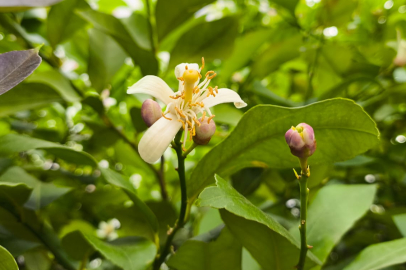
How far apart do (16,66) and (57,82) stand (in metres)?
0.33

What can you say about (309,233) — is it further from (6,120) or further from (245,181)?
(6,120)

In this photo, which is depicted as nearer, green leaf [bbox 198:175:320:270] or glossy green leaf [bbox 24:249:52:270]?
green leaf [bbox 198:175:320:270]

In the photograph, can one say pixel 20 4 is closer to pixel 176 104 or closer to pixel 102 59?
pixel 176 104

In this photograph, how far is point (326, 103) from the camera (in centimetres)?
47

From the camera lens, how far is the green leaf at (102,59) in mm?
852

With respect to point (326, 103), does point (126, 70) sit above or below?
below

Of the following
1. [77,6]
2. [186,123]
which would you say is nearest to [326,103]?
[186,123]

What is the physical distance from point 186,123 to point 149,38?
469 millimetres

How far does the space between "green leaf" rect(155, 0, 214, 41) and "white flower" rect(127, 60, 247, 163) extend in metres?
0.32

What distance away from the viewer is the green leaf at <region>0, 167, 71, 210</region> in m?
0.64

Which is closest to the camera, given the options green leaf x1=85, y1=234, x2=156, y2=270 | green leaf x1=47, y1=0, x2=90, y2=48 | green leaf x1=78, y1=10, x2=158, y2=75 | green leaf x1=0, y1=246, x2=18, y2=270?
green leaf x1=0, y1=246, x2=18, y2=270

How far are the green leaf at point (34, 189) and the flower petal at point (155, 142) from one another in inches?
11.1

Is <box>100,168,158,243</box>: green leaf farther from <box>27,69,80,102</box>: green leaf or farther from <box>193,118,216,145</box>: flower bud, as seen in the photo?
<box>27,69,80,102</box>: green leaf

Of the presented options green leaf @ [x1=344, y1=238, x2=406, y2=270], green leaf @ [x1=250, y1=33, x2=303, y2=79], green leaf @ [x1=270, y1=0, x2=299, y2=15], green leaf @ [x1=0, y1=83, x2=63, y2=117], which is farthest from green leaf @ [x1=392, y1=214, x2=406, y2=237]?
green leaf @ [x1=0, y1=83, x2=63, y2=117]
